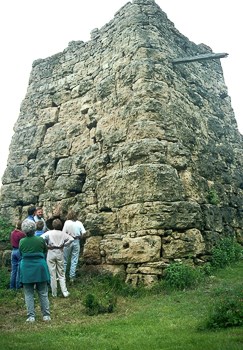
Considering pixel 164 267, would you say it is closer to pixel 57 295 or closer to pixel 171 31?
pixel 57 295

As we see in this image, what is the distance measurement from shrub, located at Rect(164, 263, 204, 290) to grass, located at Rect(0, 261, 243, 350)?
0.23 meters

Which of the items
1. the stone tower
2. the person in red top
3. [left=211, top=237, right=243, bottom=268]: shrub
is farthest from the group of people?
[left=211, top=237, right=243, bottom=268]: shrub

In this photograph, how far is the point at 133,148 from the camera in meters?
10.1

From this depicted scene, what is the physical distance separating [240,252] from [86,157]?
209 inches

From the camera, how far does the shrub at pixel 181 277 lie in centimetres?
855

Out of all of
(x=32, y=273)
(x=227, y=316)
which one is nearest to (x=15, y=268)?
(x=32, y=273)

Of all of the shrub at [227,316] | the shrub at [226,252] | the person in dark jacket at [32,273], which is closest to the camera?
the shrub at [227,316]

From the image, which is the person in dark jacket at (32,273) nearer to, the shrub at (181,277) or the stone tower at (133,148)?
the stone tower at (133,148)

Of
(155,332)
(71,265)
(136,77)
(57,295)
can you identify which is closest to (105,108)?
(136,77)

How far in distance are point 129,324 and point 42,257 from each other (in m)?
2.07

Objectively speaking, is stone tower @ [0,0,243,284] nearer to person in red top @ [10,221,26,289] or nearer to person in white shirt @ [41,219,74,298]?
person in white shirt @ [41,219,74,298]

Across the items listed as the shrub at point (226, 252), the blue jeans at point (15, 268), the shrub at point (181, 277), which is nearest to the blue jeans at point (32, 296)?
the blue jeans at point (15, 268)

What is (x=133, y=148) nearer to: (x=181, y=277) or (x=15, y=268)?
(x=181, y=277)

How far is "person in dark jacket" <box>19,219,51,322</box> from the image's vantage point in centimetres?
700
